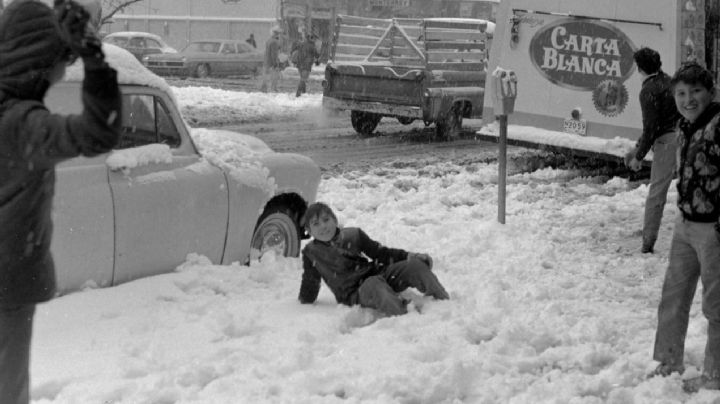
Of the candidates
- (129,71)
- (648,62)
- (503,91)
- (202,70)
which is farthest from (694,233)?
(202,70)

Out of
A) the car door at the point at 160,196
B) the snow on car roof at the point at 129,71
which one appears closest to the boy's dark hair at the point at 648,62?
the car door at the point at 160,196

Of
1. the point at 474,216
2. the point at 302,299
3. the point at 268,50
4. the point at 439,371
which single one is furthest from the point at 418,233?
the point at 268,50

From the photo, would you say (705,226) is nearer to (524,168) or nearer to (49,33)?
(49,33)

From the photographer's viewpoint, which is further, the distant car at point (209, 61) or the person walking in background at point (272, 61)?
the distant car at point (209, 61)

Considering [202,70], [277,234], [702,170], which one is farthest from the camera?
[202,70]

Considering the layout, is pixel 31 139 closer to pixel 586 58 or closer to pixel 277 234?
pixel 277 234

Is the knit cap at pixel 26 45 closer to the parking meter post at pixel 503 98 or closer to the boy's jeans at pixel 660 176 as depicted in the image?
the boy's jeans at pixel 660 176

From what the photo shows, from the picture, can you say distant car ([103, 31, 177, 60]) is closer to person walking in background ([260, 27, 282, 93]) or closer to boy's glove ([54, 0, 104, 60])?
person walking in background ([260, 27, 282, 93])

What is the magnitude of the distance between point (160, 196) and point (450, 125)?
11.9m

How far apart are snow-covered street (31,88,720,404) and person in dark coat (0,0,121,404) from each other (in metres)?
1.49

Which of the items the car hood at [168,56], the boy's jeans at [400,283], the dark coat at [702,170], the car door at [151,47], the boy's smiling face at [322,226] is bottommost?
the boy's jeans at [400,283]

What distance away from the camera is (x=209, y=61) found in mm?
36344

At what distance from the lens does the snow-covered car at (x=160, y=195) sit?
5945 mm

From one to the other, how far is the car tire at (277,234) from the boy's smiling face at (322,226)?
1.05 meters
